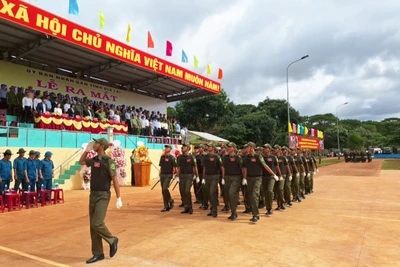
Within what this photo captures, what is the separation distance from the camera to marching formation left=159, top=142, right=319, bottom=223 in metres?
7.66

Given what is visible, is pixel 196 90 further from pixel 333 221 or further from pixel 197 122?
pixel 333 221

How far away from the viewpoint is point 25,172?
944 cm

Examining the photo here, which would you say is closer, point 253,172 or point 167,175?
point 253,172

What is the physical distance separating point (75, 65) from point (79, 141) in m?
7.52

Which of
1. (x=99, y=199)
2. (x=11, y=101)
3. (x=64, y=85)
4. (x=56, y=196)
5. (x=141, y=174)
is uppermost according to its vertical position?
(x=64, y=85)

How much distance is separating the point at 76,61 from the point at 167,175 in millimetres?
13752

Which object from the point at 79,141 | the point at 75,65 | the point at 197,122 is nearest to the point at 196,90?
the point at 75,65

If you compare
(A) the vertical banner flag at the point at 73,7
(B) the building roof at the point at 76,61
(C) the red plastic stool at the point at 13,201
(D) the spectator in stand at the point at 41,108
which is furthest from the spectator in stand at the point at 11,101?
(C) the red plastic stool at the point at 13,201

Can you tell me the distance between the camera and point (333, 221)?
287 inches

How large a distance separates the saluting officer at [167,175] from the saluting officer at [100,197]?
12.4 ft

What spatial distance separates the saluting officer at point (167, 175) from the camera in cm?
869

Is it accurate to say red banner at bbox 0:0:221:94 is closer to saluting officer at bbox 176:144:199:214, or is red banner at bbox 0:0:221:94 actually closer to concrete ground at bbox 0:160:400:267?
concrete ground at bbox 0:160:400:267

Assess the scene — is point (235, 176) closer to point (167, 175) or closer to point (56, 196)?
point (167, 175)

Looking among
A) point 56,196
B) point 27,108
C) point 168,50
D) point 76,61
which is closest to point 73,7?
point 76,61
